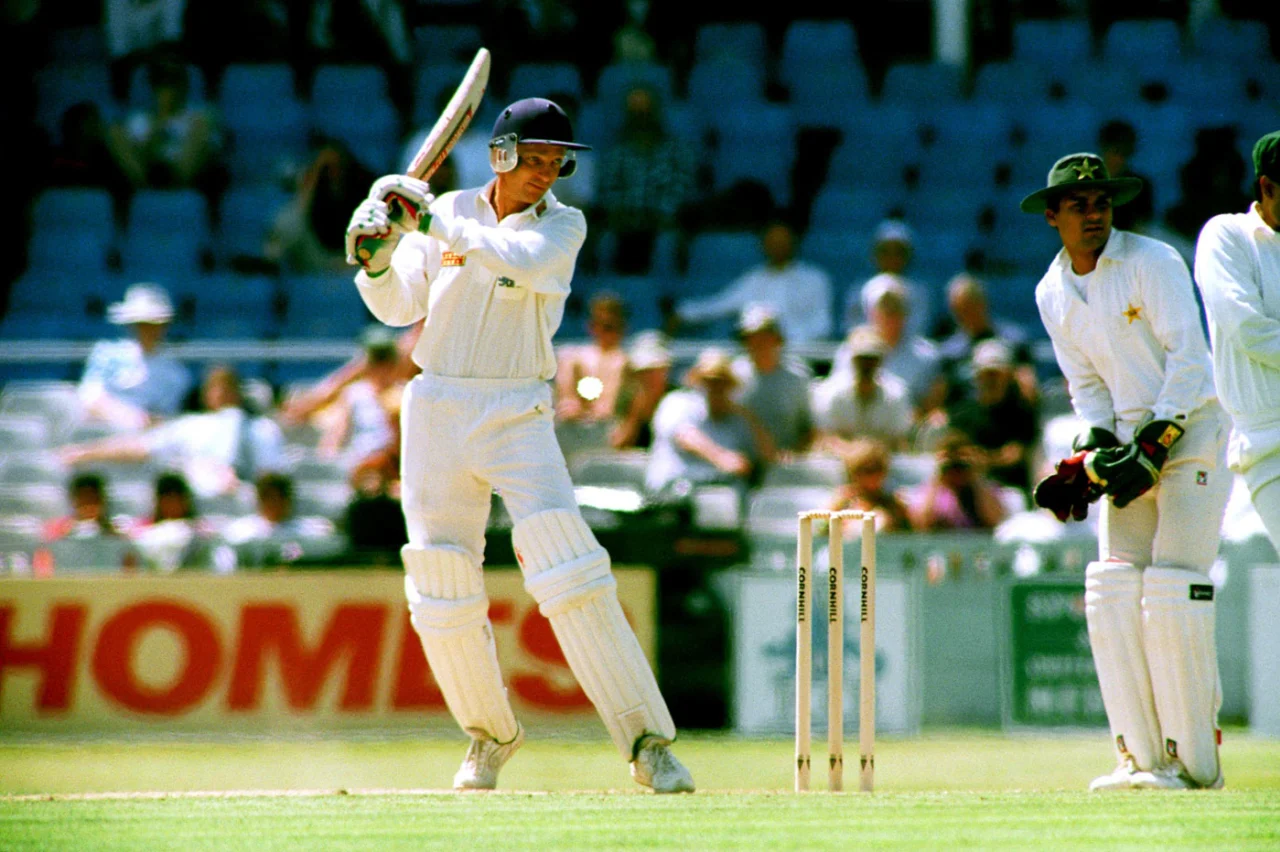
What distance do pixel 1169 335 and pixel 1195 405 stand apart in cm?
21

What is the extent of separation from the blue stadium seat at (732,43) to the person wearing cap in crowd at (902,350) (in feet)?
9.48

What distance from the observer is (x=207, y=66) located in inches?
514

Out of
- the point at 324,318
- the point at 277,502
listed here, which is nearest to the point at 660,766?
the point at 277,502

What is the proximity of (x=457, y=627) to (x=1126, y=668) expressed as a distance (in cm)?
193

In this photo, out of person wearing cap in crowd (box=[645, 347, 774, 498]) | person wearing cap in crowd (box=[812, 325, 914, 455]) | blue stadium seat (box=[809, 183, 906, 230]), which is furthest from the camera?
blue stadium seat (box=[809, 183, 906, 230])

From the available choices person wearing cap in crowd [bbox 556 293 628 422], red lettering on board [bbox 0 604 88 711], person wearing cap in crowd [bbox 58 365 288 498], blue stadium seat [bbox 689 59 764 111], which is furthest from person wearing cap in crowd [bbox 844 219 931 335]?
red lettering on board [bbox 0 604 88 711]

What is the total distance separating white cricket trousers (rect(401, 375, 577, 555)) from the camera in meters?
5.64

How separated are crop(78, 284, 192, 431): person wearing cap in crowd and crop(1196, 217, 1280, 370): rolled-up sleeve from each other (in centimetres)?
649

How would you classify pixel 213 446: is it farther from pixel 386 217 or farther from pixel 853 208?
pixel 386 217

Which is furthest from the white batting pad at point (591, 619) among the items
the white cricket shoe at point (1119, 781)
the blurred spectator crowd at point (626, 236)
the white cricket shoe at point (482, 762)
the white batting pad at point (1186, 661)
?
the blurred spectator crowd at point (626, 236)

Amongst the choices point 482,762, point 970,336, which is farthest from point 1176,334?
point 970,336

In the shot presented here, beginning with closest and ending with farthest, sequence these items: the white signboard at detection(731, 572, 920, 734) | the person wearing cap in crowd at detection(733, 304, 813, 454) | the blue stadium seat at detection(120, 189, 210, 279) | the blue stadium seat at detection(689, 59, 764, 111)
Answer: the white signboard at detection(731, 572, 920, 734) < the person wearing cap in crowd at detection(733, 304, 813, 454) < the blue stadium seat at detection(120, 189, 210, 279) < the blue stadium seat at detection(689, 59, 764, 111)

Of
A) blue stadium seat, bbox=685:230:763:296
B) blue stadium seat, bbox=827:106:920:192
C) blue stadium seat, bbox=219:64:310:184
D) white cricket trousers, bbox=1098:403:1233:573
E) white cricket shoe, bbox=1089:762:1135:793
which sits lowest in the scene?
white cricket shoe, bbox=1089:762:1135:793

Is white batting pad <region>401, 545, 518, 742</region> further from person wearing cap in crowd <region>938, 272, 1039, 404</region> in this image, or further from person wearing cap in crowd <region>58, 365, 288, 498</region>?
person wearing cap in crowd <region>938, 272, 1039, 404</region>
